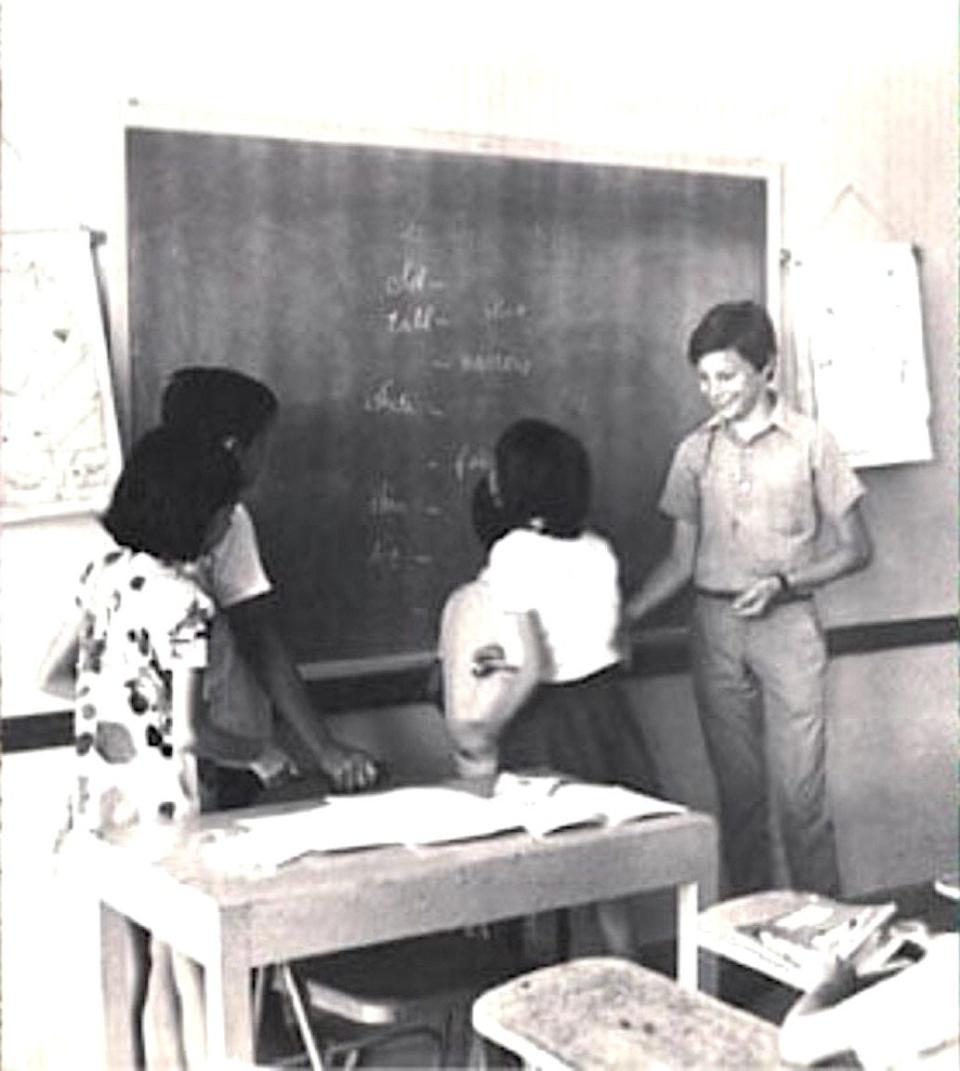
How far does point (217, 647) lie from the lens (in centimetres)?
283

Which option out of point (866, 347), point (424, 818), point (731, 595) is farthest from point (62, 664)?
point (866, 347)

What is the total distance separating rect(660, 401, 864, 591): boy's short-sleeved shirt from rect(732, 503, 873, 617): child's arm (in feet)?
0.07

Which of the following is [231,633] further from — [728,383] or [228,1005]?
[728,383]

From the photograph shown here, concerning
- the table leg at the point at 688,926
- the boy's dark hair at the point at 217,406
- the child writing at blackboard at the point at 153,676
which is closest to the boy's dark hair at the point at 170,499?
the child writing at blackboard at the point at 153,676

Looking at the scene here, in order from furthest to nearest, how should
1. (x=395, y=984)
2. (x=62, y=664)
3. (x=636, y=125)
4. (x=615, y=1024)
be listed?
(x=636, y=125) < (x=62, y=664) < (x=395, y=984) < (x=615, y=1024)

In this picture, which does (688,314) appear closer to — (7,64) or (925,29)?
(925,29)

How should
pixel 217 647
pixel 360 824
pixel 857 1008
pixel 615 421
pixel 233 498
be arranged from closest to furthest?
1. pixel 857 1008
2. pixel 360 824
3. pixel 233 498
4. pixel 217 647
5. pixel 615 421

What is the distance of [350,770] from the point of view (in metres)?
2.87

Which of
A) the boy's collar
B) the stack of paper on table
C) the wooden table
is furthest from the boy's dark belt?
the wooden table

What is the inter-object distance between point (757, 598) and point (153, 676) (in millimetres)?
1594

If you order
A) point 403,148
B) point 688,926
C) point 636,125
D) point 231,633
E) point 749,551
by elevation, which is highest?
point 636,125

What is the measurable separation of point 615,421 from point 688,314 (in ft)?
0.98

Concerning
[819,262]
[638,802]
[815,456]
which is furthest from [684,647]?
[638,802]

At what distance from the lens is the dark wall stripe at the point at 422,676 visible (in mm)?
2803
